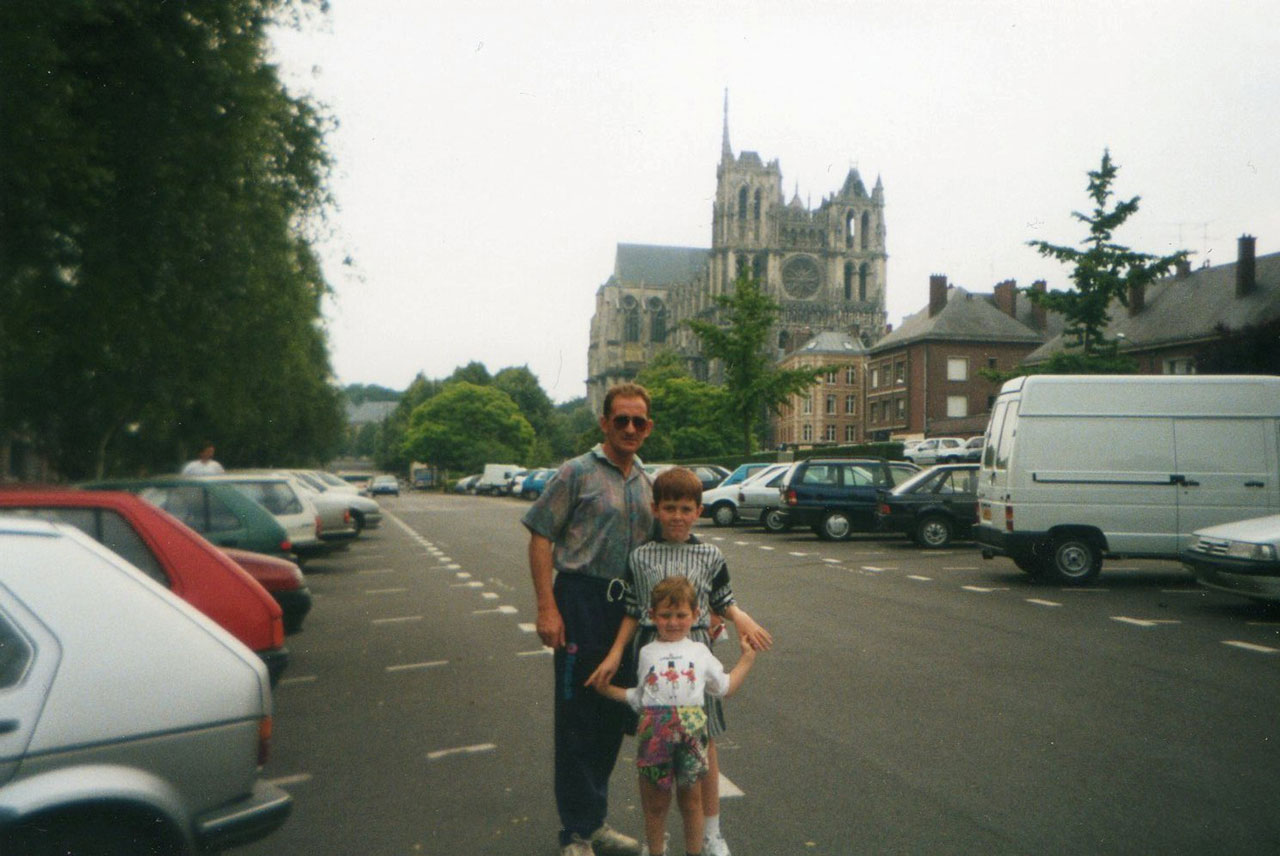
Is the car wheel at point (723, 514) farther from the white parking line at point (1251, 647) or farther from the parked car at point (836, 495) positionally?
the white parking line at point (1251, 647)

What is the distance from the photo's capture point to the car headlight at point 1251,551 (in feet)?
36.3

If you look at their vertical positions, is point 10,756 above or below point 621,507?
below

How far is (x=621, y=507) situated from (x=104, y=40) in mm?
9849

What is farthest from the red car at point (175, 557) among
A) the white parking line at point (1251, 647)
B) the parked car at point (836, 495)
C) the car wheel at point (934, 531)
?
the parked car at point (836, 495)

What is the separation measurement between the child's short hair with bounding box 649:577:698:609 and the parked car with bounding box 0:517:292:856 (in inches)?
52.5

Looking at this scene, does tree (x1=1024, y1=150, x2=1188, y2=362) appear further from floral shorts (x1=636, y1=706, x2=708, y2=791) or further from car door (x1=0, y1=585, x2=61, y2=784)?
car door (x1=0, y1=585, x2=61, y2=784)

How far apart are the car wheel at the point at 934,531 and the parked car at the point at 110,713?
19035mm

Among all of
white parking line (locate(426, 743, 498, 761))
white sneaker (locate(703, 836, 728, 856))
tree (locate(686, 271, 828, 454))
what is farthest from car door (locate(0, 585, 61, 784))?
tree (locate(686, 271, 828, 454))

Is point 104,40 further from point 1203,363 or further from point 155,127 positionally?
point 1203,363

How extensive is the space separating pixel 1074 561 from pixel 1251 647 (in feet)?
17.0

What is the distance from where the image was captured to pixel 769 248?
13625 centimetres

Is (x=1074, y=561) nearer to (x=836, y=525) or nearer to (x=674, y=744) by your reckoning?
(x=836, y=525)

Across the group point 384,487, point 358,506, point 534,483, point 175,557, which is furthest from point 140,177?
point 384,487

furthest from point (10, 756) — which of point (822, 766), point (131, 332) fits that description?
point (131, 332)
